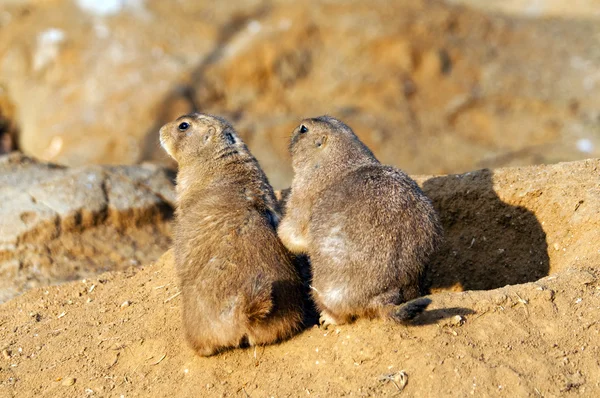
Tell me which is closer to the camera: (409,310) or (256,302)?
(409,310)

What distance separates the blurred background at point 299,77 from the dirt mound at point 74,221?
6279 millimetres

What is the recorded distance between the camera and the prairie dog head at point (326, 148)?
632 centimetres

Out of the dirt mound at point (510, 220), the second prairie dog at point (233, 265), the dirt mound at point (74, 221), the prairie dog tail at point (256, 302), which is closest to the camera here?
the prairie dog tail at point (256, 302)

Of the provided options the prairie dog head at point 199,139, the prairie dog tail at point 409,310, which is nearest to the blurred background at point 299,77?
the prairie dog head at point 199,139

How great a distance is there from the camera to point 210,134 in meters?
7.10

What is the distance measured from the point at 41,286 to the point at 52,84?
9.99 metres

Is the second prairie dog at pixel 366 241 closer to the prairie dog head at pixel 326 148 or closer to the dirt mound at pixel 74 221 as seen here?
the prairie dog head at pixel 326 148

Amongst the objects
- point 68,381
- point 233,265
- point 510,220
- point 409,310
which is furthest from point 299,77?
point 409,310

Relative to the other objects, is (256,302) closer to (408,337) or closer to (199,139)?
(408,337)

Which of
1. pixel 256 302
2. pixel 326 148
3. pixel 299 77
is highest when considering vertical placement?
pixel 299 77

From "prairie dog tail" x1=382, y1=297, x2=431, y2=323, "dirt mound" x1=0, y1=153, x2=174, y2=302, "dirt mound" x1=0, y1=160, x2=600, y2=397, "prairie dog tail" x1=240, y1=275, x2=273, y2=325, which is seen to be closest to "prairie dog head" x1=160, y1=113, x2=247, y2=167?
"dirt mound" x1=0, y1=160, x2=600, y2=397

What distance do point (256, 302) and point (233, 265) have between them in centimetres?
46

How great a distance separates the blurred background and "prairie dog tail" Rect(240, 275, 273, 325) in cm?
1051

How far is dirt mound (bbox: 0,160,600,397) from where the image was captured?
5.06 metres
